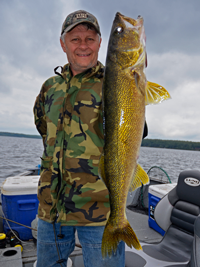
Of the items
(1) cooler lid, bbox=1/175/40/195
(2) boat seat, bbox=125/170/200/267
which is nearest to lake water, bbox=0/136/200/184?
(1) cooler lid, bbox=1/175/40/195

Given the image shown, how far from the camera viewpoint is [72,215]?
185 centimetres

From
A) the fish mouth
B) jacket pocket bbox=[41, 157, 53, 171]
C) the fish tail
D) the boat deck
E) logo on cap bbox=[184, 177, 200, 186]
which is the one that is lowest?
the boat deck

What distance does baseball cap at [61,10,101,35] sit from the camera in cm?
205

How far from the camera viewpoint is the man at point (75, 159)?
1827 millimetres

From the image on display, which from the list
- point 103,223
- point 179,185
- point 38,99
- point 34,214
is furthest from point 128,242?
point 34,214

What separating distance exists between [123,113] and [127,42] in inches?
22.2

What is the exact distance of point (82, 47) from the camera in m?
2.06

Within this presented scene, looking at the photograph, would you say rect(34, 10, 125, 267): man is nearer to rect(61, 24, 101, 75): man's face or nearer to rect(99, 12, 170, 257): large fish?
rect(61, 24, 101, 75): man's face

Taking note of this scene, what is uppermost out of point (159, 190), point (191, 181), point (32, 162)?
point (191, 181)

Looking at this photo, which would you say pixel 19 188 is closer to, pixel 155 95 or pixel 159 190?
pixel 159 190

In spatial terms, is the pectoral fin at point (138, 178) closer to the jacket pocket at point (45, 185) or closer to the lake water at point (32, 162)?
the jacket pocket at point (45, 185)

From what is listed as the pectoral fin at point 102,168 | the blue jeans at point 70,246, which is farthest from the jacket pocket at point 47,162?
the pectoral fin at point 102,168

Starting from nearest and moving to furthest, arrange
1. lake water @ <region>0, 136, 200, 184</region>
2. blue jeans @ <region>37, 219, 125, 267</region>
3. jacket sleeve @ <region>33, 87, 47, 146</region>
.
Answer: blue jeans @ <region>37, 219, 125, 267</region>
jacket sleeve @ <region>33, 87, 47, 146</region>
lake water @ <region>0, 136, 200, 184</region>

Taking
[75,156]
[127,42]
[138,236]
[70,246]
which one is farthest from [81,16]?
[138,236]
